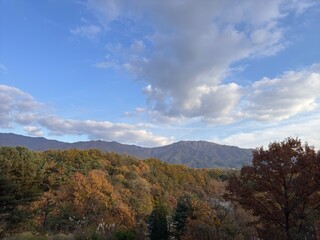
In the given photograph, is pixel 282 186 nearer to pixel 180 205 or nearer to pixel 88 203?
pixel 180 205

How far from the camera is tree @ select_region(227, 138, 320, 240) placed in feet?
37.6

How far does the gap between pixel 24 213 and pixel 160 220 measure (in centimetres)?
894

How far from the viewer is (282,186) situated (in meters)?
12.0

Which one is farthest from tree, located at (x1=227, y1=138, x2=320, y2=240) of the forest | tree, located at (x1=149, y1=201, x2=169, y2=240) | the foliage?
tree, located at (x1=149, y1=201, x2=169, y2=240)

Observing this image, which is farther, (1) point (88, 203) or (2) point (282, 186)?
(1) point (88, 203)

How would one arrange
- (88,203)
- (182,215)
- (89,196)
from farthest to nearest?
(89,196) → (88,203) → (182,215)

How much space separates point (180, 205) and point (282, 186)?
37.5 ft

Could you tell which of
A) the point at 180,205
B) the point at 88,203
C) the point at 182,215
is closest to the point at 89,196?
the point at 88,203

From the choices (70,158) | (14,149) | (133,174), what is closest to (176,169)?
(133,174)

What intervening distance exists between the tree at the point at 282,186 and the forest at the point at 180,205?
0.03 m

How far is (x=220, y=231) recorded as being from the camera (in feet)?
62.4

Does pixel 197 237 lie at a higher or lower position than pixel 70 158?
lower

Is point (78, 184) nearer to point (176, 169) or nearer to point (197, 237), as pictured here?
point (197, 237)

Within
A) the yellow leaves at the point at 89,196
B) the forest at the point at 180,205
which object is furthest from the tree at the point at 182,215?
the yellow leaves at the point at 89,196
